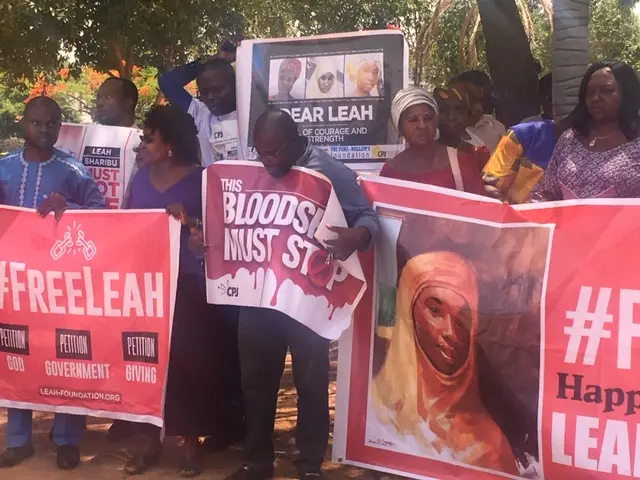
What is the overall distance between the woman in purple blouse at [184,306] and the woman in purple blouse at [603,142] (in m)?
1.83

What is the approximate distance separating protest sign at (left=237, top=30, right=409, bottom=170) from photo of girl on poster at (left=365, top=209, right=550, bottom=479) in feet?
3.48

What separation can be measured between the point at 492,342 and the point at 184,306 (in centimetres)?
163

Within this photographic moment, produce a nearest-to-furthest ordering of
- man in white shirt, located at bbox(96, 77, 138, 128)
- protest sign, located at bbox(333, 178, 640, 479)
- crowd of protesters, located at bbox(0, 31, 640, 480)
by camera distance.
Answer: protest sign, located at bbox(333, 178, 640, 479) → crowd of protesters, located at bbox(0, 31, 640, 480) → man in white shirt, located at bbox(96, 77, 138, 128)

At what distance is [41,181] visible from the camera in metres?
4.34

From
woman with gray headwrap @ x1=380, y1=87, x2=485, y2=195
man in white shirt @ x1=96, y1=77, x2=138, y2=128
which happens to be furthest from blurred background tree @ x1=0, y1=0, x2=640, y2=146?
man in white shirt @ x1=96, y1=77, x2=138, y2=128

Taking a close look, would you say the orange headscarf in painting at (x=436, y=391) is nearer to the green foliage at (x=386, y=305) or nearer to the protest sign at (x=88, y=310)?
the green foliage at (x=386, y=305)

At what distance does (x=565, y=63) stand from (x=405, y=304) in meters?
2.27

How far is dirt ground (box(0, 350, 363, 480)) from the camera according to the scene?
421 centimetres

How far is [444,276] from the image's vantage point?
12.1ft

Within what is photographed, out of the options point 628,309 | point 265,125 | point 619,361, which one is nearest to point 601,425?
point 619,361

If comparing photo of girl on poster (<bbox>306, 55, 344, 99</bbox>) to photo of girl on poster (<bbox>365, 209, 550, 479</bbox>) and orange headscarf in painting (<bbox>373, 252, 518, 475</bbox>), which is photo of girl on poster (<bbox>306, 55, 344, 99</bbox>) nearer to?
photo of girl on poster (<bbox>365, 209, 550, 479</bbox>)

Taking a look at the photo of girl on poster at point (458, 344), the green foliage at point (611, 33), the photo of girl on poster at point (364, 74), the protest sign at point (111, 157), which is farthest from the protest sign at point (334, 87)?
the green foliage at point (611, 33)

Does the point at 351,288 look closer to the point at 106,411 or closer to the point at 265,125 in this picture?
the point at 265,125

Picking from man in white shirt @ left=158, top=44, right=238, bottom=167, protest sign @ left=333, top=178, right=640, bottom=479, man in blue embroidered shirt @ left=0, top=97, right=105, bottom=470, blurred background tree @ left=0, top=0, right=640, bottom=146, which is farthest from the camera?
blurred background tree @ left=0, top=0, right=640, bottom=146
